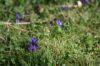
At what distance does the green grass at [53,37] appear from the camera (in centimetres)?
285

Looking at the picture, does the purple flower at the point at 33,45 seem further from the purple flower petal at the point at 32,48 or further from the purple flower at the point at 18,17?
the purple flower at the point at 18,17

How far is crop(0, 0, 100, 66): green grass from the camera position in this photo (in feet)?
9.35

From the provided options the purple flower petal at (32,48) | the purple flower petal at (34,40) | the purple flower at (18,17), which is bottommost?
the purple flower petal at (32,48)

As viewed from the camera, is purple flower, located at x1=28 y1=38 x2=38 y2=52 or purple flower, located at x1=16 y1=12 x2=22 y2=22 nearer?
purple flower, located at x1=28 y1=38 x2=38 y2=52

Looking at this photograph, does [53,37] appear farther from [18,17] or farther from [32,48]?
[18,17]

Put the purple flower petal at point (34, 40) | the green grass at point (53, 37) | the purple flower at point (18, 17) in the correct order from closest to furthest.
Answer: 1. the green grass at point (53, 37)
2. the purple flower petal at point (34, 40)
3. the purple flower at point (18, 17)

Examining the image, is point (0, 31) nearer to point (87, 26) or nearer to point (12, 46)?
point (12, 46)

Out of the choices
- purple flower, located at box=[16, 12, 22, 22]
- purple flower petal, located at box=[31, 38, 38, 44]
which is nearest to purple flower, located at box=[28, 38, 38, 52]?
purple flower petal, located at box=[31, 38, 38, 44]

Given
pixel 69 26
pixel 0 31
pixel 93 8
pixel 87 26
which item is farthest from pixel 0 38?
pixel 93 8

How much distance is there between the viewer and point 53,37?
10.5 ft

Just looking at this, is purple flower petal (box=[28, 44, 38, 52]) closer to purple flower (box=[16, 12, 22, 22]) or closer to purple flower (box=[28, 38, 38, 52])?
purple flower (box=[28, 38, 38, 52])

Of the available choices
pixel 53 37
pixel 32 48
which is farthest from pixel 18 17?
pixel 32 48

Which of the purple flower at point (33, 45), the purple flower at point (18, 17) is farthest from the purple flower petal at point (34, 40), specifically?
the purple flower at point (18, 17)

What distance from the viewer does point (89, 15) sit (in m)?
3.88
